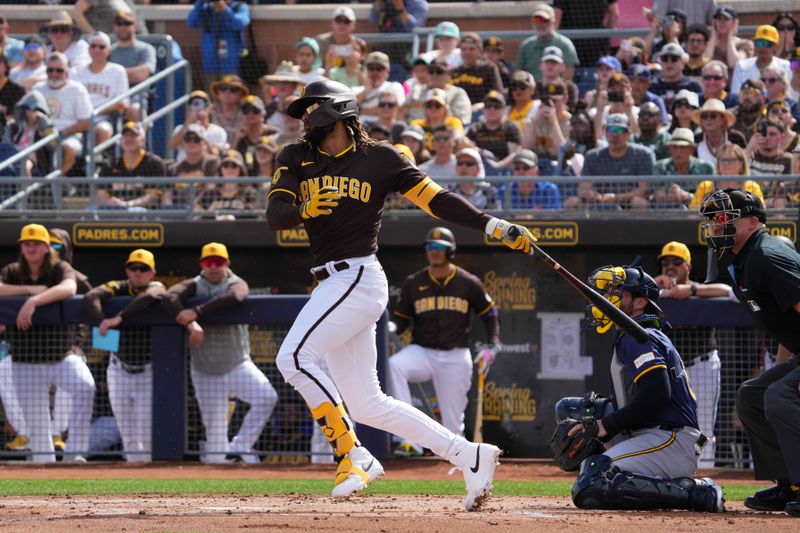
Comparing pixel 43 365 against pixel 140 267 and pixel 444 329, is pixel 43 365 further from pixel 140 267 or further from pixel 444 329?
pixel 444 329

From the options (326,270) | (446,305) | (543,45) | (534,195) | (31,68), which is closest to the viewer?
(326,270)

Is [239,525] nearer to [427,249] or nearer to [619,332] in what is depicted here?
[619,332]

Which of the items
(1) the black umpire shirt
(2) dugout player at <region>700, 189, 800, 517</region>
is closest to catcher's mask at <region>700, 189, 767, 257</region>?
(2) dugout player at <region>700, 189, 800, 517</region>

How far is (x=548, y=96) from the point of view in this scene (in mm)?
12859

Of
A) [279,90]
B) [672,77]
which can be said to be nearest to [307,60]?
[279,90]

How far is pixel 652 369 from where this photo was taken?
19.6ft

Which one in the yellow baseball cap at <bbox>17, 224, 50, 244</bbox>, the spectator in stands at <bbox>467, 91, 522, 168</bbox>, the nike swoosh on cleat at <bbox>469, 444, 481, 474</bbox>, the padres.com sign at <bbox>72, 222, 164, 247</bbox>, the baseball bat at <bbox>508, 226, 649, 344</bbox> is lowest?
the nike swoosh on cleat at <bbox>469, 444, 481, 474</bbox>

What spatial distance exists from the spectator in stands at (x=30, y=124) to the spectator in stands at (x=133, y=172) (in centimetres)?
85

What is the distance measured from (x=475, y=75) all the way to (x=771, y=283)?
8.23m

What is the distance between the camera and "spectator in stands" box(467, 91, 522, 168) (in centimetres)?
1258

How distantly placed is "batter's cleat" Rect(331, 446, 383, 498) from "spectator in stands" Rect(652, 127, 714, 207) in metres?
5.44

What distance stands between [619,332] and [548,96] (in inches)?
273

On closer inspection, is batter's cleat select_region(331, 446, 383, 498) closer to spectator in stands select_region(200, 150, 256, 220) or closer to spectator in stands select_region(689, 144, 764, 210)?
spectator in stands select_region(689, 144, 764, 210)

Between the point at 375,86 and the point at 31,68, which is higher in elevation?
the point at 31,68
